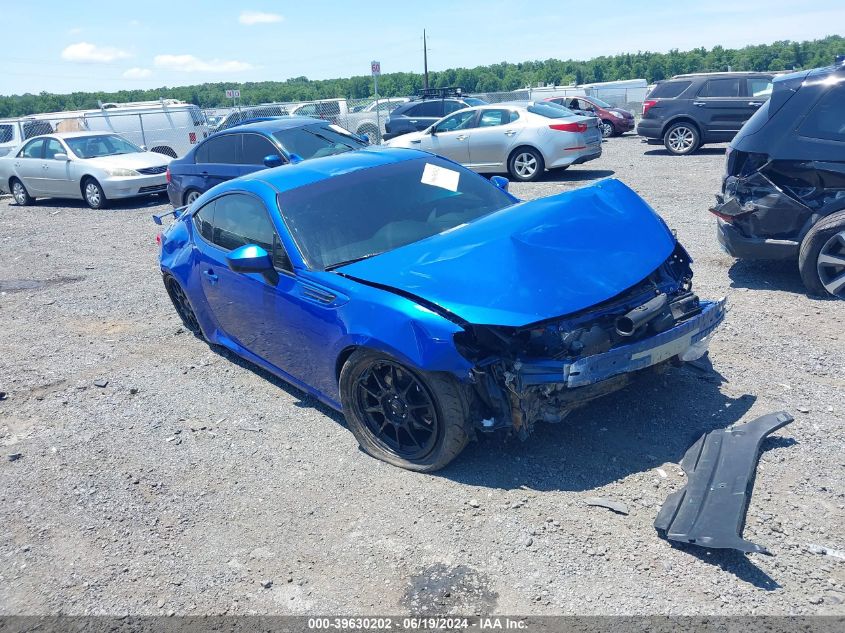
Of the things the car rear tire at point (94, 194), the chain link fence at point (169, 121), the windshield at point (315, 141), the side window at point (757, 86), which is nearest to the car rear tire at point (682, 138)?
the side window at point (757, 86)

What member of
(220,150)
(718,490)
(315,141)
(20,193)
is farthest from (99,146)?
(718,490)

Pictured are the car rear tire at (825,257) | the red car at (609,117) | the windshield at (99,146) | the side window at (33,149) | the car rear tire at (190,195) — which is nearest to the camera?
the car rear tire at (825,257)

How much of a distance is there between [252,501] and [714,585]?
234 centimetres

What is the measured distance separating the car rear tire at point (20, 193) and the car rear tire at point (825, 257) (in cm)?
1638

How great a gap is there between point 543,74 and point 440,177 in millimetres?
70204

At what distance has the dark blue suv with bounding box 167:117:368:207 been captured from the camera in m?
10.7

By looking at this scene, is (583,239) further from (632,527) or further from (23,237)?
(23,237)

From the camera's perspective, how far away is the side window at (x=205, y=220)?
555 cm

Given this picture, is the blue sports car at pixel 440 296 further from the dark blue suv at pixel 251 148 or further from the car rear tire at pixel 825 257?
the dark blue suv at pixel 251 148

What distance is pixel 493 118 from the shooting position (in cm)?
1472

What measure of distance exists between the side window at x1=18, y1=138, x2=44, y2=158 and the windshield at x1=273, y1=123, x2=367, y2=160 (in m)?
8.06

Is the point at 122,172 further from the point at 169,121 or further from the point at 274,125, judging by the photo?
the point at 169,121

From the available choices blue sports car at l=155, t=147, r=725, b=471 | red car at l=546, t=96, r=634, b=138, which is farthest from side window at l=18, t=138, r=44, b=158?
red car at l=546, t=96, r=634, b=138

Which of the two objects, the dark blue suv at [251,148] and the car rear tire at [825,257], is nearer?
the car rear tire at [825,257]
